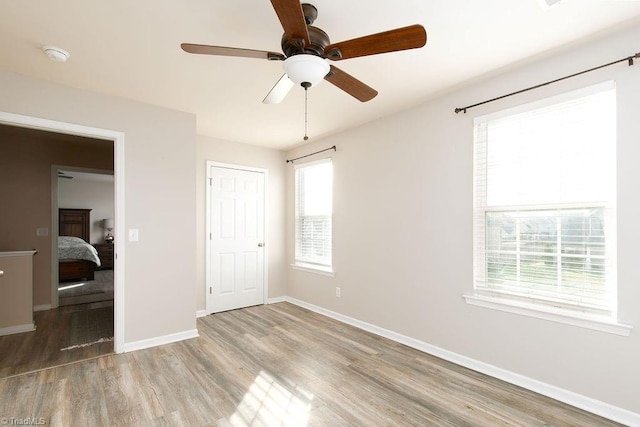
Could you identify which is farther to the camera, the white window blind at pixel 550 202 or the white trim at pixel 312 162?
the white trim at pixel 312 162

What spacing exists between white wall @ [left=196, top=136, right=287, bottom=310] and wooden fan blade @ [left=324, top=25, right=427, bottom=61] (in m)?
3.26

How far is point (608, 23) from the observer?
6.47 ft

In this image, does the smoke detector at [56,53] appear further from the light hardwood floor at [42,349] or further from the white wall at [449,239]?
the white wall at [449,239]

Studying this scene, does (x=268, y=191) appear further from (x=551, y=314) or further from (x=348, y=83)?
(x=551, y=314)

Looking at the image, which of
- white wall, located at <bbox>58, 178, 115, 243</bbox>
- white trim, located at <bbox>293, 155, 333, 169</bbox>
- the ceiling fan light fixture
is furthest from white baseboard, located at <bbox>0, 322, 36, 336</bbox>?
white wall, located at <bbox>58, 178, 115, 243</bbox>

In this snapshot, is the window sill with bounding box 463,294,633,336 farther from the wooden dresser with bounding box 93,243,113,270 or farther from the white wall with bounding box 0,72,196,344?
the wooden dresser with bounding box 93,243,113,270

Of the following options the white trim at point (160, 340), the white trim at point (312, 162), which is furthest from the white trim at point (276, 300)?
the white trim at point (312, 162)

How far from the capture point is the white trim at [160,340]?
3.17 metres

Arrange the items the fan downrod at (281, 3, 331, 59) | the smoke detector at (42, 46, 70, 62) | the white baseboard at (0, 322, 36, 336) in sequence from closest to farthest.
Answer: the fan downrod at (281, 3, 331, 59) < the smoke detector at (42, 46, 70, 62) < the white baseboard at (0, 322, 36, 336)

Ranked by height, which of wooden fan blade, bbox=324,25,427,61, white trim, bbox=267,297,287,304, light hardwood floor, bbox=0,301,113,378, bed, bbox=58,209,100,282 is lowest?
white trim, bbox=267,297,287,304

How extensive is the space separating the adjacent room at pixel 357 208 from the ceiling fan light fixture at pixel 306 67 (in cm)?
2

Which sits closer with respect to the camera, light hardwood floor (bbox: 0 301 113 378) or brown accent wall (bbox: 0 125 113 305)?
light hardwood floor (bbox: 0 301 113 378)

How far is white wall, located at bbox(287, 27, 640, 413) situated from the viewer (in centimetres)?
204

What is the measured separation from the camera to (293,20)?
1397 millimetres
